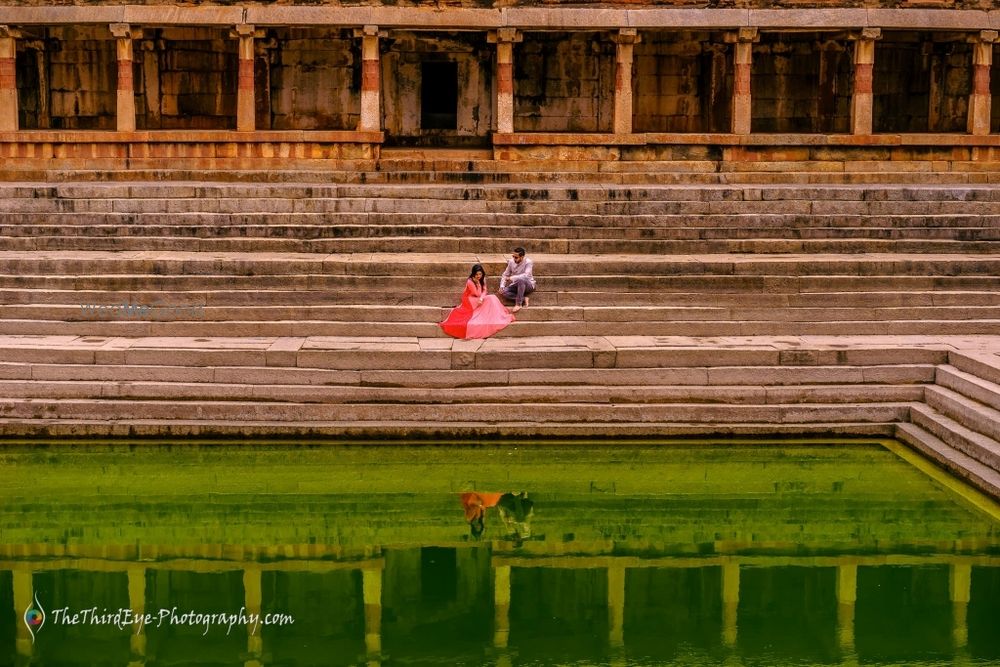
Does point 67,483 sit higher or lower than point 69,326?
lower

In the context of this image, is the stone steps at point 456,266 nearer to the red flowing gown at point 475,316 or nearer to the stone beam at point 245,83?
the red flowing gown at point 475,316

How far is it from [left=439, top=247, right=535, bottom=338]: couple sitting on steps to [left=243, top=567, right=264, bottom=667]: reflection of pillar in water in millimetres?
4774

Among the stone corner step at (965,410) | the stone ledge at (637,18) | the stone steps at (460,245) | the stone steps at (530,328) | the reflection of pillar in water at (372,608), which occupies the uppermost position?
the stone ledge at (637,18)

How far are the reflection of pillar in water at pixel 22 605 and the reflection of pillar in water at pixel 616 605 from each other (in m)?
3.46

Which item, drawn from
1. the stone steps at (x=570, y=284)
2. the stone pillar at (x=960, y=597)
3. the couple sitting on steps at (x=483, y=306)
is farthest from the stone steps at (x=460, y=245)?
the stone pillar at (x=960, y=597)

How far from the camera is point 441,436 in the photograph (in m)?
11.3

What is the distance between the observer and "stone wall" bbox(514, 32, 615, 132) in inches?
902

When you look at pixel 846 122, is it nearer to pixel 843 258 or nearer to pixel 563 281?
pixel 843 258

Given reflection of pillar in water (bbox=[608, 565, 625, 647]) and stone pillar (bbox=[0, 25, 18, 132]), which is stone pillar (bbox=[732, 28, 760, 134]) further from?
reflection of pillar in water (bbox=[608, 565, 625, 647])

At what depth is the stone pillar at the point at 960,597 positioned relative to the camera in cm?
743

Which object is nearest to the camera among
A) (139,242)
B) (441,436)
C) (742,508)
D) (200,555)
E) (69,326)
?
(200,555)

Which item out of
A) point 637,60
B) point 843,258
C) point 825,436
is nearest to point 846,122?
point 637,60

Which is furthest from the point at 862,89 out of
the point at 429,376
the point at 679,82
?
the point at 429,376

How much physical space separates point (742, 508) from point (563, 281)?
15.6ft
